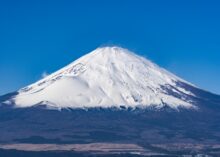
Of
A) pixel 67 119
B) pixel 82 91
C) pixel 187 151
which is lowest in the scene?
pixel 187 151

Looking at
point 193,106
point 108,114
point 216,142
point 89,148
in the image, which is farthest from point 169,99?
point 89,148

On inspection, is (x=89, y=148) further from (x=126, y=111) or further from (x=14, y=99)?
(x=14, y=99)

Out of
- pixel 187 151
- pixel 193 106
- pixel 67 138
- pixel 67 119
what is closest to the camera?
pixel 187 151

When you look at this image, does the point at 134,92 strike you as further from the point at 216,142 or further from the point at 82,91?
the point at 216,142

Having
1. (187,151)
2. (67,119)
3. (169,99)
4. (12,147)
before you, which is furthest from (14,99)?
(187,151)

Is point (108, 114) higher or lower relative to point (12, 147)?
higher

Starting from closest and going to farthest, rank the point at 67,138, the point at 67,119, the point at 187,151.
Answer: the point at 187,151
the point at 67,138
the point at 67,119

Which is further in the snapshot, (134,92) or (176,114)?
(134,92)
